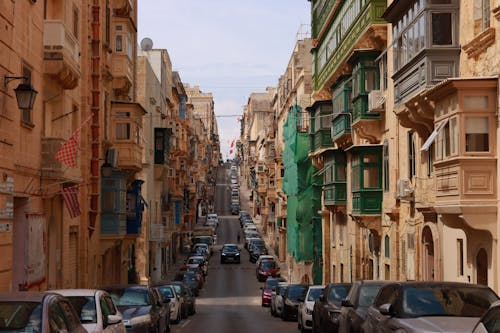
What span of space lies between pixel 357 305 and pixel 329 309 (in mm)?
2990

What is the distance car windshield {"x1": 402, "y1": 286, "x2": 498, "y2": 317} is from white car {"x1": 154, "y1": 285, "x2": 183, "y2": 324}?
1690 centimetres

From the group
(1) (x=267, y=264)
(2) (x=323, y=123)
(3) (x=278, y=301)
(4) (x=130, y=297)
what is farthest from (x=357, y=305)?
(1) (x=267, y=264)

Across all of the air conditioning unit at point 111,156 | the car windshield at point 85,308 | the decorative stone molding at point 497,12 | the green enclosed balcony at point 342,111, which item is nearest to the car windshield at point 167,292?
the air conditioning unit at point 111,156

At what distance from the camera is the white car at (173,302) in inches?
1160

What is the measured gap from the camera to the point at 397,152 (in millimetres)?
30875

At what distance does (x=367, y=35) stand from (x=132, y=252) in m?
21.8

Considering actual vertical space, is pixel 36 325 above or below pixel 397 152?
below

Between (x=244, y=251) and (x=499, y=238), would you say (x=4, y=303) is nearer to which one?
(x=499, y=238)

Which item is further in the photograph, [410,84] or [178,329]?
[178,329]

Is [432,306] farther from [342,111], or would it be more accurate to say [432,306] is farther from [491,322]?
[342,111]

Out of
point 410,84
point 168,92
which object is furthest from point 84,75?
point 168,92

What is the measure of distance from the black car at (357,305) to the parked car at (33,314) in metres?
6.40

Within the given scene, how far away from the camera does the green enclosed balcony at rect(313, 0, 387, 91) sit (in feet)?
106

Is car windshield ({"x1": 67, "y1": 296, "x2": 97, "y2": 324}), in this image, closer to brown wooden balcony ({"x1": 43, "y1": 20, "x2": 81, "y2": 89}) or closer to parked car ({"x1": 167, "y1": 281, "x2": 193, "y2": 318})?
brown wooden balcony ({"x1": 43, "y1": 20, "x2": 81, "y2": 89})
